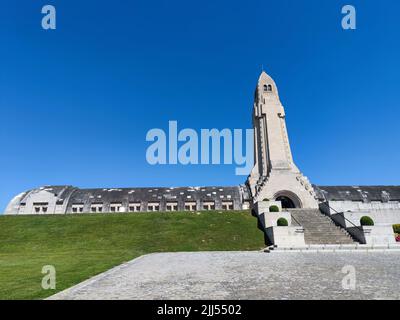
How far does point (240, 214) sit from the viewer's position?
3353cm

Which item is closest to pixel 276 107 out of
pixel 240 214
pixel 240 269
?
pixel 240 214

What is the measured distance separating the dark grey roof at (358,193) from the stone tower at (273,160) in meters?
12.7

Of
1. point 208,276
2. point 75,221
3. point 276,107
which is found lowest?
point 208,276

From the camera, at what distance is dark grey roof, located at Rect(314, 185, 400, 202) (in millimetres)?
57906

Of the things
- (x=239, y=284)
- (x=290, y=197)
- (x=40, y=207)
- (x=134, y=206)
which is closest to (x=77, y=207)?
(x=40, y=207)

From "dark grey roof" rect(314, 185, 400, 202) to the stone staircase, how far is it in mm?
28155

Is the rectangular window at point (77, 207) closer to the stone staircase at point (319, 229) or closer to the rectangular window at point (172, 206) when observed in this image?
the rectangular window at point (172, 206)

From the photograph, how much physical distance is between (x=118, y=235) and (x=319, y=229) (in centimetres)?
1943

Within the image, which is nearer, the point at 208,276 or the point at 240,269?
the point at 208,276

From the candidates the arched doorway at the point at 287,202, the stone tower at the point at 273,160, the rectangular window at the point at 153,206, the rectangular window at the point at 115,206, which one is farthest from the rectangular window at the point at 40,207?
the arched doorway at the point at 287,202
